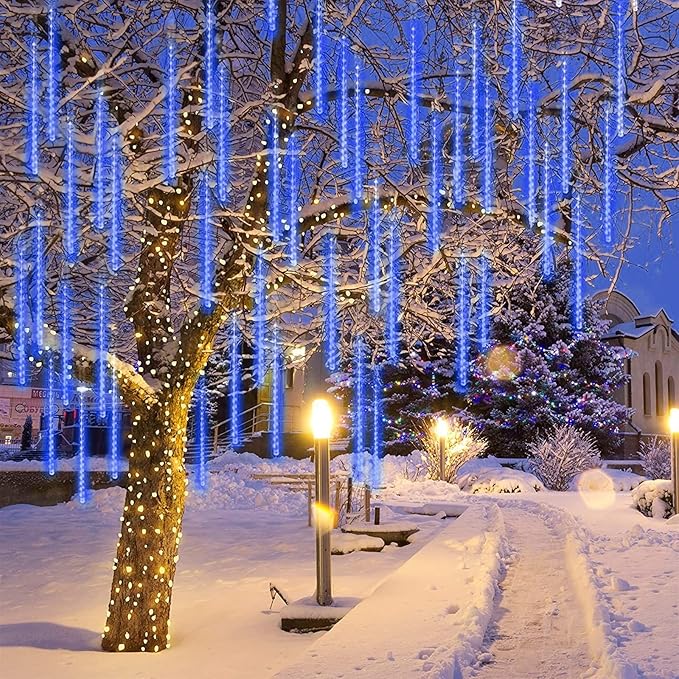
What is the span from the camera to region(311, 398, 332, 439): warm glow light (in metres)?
7.27

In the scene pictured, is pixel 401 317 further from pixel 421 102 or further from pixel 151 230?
pixel 151 230

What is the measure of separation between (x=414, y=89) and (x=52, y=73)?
326 cm

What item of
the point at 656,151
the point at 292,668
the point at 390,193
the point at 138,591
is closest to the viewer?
the point at 292,668

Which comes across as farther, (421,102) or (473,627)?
(421,102)

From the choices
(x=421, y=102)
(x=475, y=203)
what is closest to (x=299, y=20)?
(x=421, y=102)

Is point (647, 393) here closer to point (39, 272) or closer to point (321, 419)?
point (321, 419)

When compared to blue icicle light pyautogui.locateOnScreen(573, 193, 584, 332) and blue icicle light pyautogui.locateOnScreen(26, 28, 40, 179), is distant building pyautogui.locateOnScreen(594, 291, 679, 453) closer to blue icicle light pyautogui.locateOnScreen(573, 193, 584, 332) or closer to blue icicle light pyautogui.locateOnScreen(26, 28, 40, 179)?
blue icicle light pyautogui.locateOnScreen(573, 193, 584, 332)

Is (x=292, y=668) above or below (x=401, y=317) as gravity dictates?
below

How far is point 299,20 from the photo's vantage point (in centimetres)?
881

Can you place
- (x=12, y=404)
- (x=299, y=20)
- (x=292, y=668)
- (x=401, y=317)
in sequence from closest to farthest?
1. (x=292, y=668)
2. (x=299, y=20)
3. (x=401, y=317)
4. (x=12, y=404)

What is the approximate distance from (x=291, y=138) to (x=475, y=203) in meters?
1.87

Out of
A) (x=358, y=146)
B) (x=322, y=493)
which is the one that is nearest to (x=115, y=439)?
(x=322, y=493)

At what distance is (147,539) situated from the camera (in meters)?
6.96

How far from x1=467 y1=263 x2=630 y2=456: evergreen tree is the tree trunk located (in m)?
21.7
